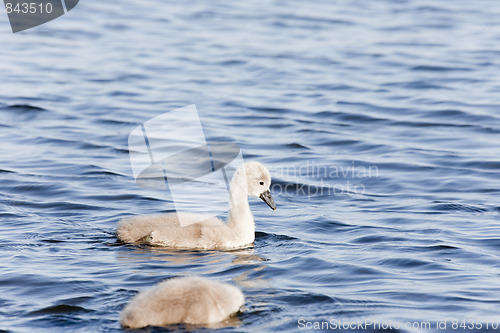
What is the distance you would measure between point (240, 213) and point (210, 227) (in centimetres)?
43

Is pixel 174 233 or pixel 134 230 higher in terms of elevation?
pixel 134 230

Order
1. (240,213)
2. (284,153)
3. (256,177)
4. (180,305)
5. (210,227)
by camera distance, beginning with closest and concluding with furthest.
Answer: (180,305) → (210,227) → (240,213) → (256,177) → (284,153)

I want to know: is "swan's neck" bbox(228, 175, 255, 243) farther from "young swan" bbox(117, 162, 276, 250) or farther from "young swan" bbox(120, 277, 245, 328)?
"young swan" bbox(120, 277, 245, 328)

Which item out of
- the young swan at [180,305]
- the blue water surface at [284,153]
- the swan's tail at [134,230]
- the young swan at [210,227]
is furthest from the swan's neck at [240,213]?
the young swan at [180,305]

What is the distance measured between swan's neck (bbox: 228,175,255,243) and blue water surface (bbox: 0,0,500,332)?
0.21m

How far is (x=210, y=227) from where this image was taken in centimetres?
816

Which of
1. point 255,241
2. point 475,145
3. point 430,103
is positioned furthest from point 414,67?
point 255,241

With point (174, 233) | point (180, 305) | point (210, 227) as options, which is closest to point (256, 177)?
point (210, 227)

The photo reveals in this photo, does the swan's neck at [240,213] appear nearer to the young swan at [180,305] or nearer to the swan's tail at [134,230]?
the swan's tail at [134,230]

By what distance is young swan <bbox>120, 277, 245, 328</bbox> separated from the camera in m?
5.68

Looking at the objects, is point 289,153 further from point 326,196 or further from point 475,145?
point 475,145

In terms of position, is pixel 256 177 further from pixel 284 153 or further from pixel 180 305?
pixel 284 153

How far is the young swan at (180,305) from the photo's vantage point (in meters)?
5.68

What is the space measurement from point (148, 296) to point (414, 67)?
12.7 m
